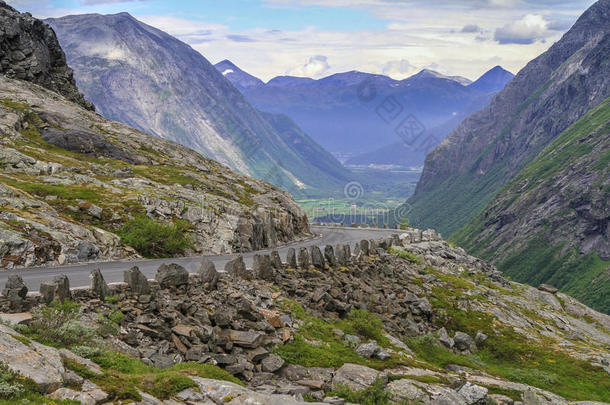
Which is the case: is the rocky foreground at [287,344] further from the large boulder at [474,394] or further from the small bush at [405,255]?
the small bush at [405,255]

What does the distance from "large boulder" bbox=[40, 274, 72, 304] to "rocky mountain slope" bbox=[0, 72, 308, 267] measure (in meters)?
12.7

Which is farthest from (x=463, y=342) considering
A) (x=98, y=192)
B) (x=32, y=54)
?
(x=32, y=54)

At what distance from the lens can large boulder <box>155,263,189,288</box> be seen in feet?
75.4

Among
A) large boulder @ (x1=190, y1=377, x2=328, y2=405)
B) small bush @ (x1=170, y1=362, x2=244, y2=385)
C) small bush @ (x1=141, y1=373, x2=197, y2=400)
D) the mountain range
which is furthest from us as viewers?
the mountain range

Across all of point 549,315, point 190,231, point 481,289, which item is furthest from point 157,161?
point 549,315

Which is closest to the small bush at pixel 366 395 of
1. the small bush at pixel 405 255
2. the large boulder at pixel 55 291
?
the large boulder at pixel 55 291

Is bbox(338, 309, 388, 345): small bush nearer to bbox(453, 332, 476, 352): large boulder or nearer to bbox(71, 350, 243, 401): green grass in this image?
bbox(453, 332, 476, 352): large boulder

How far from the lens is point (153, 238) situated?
132 feet

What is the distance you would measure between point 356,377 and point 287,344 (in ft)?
10.7

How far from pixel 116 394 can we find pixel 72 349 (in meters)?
2.95

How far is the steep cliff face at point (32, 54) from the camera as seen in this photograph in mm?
85812

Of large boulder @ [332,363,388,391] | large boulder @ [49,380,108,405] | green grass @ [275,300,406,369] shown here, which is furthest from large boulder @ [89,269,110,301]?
large boulder @ [332,363,388,391]

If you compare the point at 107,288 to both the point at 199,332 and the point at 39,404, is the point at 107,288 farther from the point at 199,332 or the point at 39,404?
the point at 39,404

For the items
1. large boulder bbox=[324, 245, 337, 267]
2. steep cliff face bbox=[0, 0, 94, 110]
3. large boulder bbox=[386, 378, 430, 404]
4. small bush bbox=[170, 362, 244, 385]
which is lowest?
large boulder bbox=[386, 378, 430, 404]
